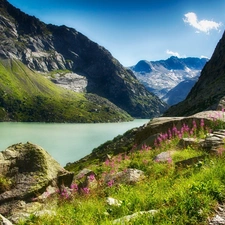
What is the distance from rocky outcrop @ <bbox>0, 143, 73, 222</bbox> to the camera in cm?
1149

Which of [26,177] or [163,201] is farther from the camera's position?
[26,177]

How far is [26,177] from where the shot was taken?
40.9 ft

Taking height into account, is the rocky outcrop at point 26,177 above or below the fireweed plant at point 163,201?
below

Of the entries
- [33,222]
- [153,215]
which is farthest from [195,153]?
[33,222]

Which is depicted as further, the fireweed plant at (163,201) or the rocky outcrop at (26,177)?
the rocky outcrop at (26,177)

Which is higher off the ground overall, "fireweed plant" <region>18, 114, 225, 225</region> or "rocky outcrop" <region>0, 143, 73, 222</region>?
"fireweed plant" <region>18, 114, 225, 225</region>

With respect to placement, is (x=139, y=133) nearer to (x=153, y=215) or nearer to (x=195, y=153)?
(x=195, y=153)

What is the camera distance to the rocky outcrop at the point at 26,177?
37.7 ft

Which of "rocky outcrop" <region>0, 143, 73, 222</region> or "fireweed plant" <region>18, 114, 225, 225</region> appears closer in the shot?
"fireweed plant" <region>18, 114, 225, 225</region>

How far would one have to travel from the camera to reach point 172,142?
1548 centimetres

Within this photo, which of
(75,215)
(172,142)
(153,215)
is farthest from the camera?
(172,142)

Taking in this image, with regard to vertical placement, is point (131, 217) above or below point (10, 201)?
above

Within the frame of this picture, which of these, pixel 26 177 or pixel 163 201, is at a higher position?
pixel 163 201

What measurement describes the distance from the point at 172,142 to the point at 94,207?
28.5ft
